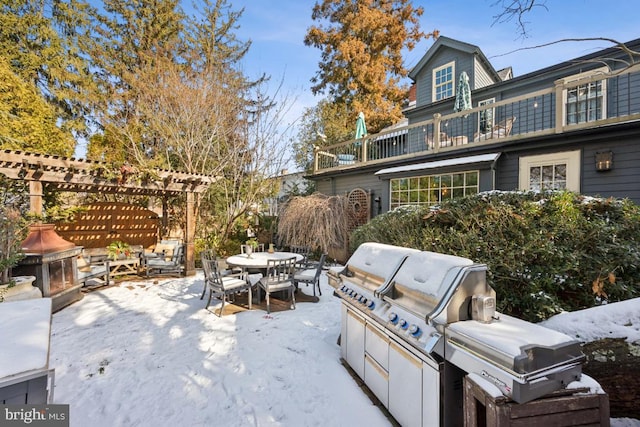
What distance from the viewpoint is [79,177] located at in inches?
253

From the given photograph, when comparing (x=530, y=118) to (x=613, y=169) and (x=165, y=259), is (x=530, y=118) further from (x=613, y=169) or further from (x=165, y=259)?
(x=165, y=259)

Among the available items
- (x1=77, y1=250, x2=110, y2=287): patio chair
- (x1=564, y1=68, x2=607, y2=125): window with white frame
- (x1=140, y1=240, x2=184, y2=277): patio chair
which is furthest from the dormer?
(x1=77, y1=250, x2=110, y2=287): patio chair

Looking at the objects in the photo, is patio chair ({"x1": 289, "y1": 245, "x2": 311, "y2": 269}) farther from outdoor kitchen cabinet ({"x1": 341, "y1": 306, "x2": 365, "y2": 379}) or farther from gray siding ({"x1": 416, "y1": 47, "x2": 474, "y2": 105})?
gray siding ({"x1": 416, "y1": 47, "x2": 474, "y2": 105})

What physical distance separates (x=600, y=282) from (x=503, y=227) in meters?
0.80

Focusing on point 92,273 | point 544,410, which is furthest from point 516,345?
point 92,273

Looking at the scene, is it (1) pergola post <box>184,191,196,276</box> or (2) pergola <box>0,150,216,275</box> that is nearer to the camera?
(2) pergola <box>0,150,216,275</box>

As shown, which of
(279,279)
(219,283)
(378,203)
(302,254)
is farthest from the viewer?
(378,203)

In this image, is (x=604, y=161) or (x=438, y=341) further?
(x=604, y=161)

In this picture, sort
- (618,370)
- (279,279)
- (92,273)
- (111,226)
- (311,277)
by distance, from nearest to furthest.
Answer: 1. (618,370)
2. (279,279)
3. (311,277)
4. (92,273)
5. (111,226)

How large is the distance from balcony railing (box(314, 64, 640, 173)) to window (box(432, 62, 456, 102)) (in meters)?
1.78

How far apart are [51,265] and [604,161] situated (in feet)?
35.0

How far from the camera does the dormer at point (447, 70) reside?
1090 cm

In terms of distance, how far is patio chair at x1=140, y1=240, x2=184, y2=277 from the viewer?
25.2ft

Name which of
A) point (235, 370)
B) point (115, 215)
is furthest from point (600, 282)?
point (115, 215)
